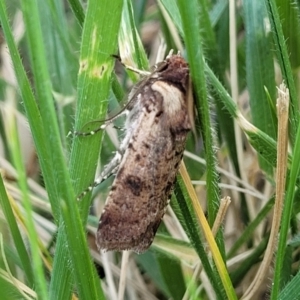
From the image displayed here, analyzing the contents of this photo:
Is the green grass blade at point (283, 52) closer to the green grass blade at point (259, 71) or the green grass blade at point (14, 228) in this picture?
the green grass blade at point (259, 71)

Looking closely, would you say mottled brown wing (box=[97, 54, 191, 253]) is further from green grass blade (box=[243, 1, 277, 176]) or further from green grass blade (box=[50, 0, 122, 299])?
green grass blade (box=[243, 1, 277, 176])

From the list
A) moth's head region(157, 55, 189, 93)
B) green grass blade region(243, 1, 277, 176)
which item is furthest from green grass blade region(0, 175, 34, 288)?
green grass blade region(243, 1, 277, 176)

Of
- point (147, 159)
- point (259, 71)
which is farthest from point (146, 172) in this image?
point (259, 71)

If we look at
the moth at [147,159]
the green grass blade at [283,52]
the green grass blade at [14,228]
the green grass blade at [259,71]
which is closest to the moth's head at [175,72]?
the moth at [147,159]

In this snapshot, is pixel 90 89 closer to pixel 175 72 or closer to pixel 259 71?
pixel 175 72

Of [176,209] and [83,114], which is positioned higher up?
[83,114]

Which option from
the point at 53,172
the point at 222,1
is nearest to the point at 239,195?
the point at 222,1

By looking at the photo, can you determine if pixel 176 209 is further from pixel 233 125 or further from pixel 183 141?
pixel 233 125

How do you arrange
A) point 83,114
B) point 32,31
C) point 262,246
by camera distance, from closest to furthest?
point 32,31 < point 83,114 < point 262,246
